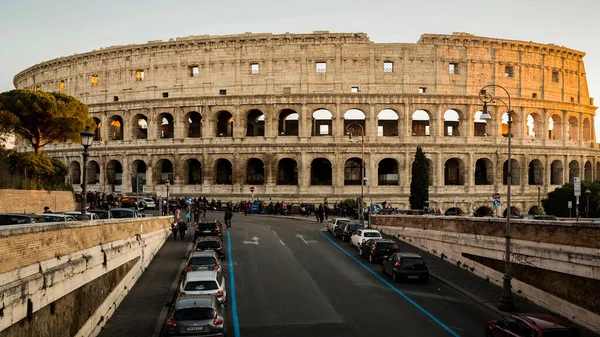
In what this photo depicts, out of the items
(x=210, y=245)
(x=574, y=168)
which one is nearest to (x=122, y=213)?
(x=210, y=245)

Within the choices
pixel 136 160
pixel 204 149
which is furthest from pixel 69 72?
pixel 204 149

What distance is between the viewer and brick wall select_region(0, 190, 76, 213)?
33969 millimetres

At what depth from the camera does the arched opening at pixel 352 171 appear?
205ft

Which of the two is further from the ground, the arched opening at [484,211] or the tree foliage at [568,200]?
the tree foliage at [568,200]

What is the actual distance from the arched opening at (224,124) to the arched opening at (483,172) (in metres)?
30.4

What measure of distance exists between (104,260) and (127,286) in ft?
12.1

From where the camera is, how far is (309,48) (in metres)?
59.4

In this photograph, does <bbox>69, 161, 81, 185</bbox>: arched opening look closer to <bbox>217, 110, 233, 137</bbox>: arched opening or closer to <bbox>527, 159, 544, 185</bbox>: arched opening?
<bbox>217, 110, 233, 137</bbox>: arched opening

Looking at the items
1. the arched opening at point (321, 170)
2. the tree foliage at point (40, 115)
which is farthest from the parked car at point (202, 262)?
the arched opening at point (321, 170)

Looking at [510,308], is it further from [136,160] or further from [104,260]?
[136,160]

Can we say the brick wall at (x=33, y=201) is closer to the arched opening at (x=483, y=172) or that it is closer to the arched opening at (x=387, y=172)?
the arched opening at (x=387, y=172)

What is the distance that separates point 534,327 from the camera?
1376cm

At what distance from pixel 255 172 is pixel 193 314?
4963 centimetres

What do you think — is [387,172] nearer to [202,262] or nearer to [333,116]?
[333,116]
